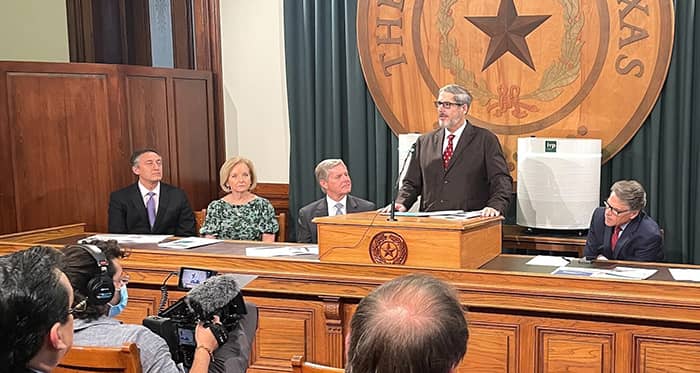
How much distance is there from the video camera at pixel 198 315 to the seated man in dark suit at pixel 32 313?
0.55 m

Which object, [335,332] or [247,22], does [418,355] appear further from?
[247,22]

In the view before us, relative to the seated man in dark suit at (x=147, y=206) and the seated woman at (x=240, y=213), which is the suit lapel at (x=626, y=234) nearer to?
the seated woman at (x=240, y=213)

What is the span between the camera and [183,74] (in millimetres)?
5500

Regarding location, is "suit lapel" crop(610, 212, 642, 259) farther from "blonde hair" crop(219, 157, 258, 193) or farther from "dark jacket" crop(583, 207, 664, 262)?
"blonde hair" crop(219, 157, 258, 193)

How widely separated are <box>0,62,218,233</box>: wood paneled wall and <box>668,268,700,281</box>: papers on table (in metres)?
3.42

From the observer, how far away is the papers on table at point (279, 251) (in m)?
3.54

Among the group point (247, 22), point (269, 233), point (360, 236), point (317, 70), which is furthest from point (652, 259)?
point (247, 22)

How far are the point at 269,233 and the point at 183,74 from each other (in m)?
1.46

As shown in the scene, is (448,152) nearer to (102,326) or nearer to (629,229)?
(629,229)

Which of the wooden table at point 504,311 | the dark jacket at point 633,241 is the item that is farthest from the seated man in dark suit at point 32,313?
the dark jacket at point 633,241

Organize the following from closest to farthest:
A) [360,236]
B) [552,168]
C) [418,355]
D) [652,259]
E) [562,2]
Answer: [418,355] → [360,236] → [652,259] → [552,168] → [562,2]

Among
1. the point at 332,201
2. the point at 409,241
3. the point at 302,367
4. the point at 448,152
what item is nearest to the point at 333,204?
the point at 332,201

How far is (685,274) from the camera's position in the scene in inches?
119

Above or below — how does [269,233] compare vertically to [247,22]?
below
